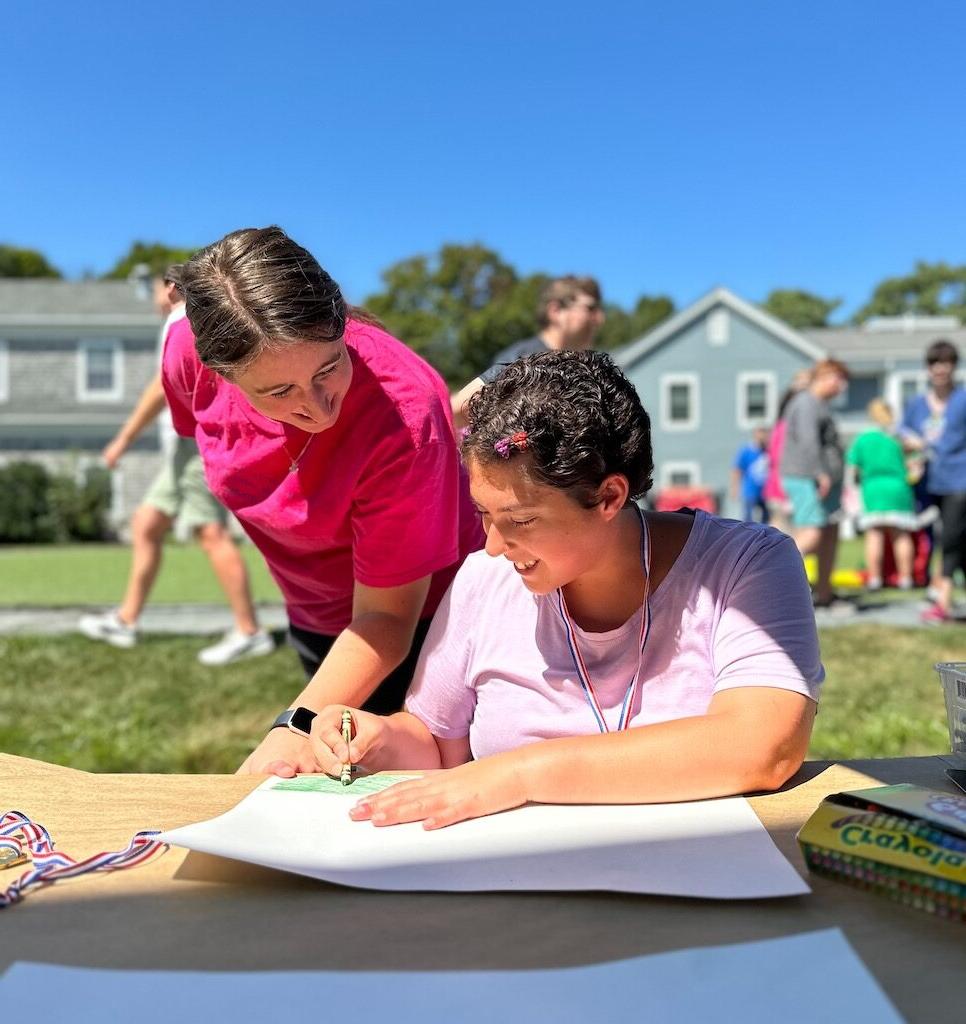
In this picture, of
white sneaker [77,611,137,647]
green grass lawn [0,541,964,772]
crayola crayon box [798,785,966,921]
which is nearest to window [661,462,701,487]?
green grass lawn [0,541,964,772]

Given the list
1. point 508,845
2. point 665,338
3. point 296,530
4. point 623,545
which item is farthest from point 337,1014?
point 665,338

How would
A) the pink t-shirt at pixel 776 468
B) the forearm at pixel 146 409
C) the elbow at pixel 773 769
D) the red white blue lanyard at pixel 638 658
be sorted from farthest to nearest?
the pink t-shirt at pixel 776 468 < the forearm at pixel 146 409 < the red white blue lanyard at pixel 638 658 < the elbow at pixel 773 769

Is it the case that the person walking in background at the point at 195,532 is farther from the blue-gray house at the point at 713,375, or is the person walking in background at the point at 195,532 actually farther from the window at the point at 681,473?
the window at the point at 681,473

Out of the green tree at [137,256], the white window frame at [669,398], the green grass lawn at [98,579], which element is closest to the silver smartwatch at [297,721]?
the green grass lawn at [98,579]

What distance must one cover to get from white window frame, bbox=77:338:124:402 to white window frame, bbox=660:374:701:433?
13416 mm

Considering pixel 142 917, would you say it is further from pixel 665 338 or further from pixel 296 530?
pixel 665 338

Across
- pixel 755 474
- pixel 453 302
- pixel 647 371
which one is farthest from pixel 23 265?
pixel 755 474

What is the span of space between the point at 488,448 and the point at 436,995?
836 mm

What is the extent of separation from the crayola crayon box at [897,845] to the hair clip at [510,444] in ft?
2.02

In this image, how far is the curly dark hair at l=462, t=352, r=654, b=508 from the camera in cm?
148

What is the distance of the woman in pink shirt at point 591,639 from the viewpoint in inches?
50.8

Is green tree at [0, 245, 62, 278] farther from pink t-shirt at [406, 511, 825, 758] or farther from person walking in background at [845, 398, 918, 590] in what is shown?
pink t-shirt at [406, 511, 825, 758]

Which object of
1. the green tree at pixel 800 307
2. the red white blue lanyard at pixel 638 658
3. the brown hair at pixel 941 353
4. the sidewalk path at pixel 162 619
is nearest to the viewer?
the red white blue lanyard at pixel 638 658

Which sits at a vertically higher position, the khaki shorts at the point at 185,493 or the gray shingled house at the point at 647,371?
the gray shingled house at the point at 647,371
